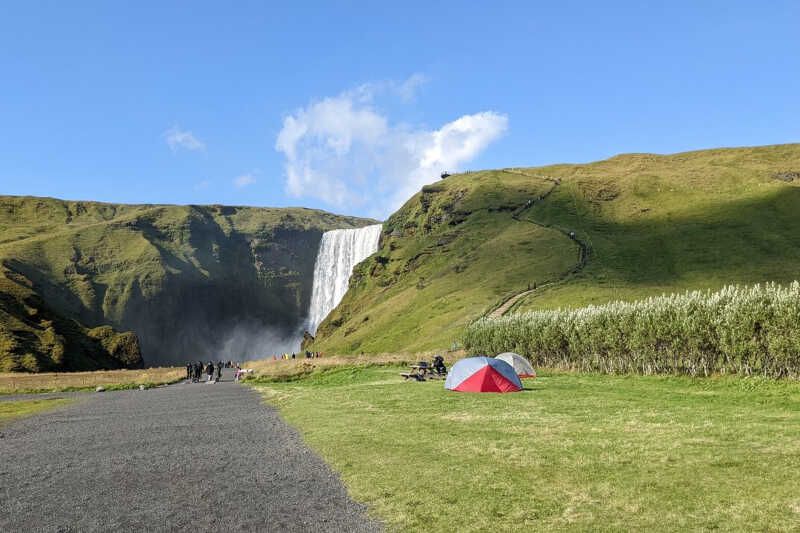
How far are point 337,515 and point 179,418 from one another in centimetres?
1865

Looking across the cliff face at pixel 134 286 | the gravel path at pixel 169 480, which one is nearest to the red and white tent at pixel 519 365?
the gravel path at pixel 169 480

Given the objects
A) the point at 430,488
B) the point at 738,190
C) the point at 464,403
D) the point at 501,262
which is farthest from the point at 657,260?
Answer: the point at 430,488

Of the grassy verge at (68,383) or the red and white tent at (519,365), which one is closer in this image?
the red and white tent at (519,365)

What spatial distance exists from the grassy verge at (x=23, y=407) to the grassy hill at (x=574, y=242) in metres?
47.0

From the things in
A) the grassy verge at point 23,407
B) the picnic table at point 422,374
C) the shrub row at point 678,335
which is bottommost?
the grassy verge at point 23,407

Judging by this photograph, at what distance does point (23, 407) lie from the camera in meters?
35.6

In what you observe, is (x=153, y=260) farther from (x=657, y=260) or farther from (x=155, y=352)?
(x=657, y=260)

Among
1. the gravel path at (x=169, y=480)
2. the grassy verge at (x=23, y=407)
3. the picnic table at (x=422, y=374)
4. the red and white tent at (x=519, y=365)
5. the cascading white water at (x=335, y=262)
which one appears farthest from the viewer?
the cascading white water at (x=335, y=262)

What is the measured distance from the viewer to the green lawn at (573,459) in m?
10.0

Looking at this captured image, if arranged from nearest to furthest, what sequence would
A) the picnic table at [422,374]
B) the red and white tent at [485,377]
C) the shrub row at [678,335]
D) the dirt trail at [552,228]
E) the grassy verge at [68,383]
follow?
1. the red and white tent at [485,377]
2. the shrub row at [678,335]
3. the picnic table at [422,374]
4. the grassy verge at [68,383]
5. the dirt trail at [552,228]

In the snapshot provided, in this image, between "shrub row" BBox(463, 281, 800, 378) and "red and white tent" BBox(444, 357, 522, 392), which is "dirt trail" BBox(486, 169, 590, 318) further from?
"red and white tent" BBox(444, 357, 522, 392)

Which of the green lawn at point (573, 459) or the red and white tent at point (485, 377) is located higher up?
the red and white tent at point (485, 377)

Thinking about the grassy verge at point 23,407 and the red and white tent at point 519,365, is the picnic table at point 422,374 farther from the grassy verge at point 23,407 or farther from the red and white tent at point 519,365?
the grassy verge at point 23,407

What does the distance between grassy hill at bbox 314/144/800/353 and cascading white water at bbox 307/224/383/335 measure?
6792 mm
